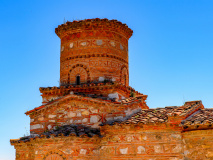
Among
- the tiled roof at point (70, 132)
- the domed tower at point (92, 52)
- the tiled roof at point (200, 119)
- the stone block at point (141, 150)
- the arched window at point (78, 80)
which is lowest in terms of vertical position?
the stone block at point (141, 150)

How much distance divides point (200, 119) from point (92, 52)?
5.46m

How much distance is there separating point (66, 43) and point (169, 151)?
6.77m

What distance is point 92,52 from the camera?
13.6m

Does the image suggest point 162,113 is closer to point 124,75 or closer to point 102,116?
point 102,116

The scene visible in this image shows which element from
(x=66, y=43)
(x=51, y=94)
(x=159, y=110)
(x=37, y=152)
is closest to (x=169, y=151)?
(x=159, y=110)

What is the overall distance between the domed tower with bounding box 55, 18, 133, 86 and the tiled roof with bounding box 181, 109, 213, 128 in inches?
152

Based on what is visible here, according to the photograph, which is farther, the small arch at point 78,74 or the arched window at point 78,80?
the arched window at point 78,80

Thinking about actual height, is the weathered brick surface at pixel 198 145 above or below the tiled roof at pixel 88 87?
below

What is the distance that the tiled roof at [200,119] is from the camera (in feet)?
32.2

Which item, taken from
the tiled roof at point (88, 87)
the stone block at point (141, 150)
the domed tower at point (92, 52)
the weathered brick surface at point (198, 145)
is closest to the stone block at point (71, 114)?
the tiled roof at point (88, 87)

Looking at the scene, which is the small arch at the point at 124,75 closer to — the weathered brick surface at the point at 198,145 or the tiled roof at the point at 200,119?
the tiled roof at the point at 200,119

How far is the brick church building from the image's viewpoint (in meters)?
10.1

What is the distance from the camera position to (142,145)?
10.4 meters

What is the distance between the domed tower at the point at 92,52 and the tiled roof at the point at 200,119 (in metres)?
3.87
